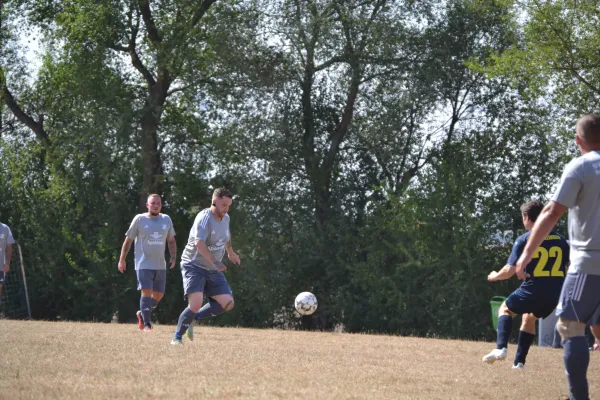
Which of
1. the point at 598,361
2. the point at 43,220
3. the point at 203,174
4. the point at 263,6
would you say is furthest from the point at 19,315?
the point at 598,361

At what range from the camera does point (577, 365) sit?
18.7 feet

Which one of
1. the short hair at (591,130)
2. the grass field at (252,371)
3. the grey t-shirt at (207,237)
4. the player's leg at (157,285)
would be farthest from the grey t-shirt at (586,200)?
the player's leg at (157,285)

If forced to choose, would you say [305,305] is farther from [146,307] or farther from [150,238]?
[150,238]

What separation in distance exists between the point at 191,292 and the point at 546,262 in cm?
420

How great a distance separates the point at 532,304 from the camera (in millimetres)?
9172

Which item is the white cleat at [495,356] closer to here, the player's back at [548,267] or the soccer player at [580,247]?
the player's back at [548,267]

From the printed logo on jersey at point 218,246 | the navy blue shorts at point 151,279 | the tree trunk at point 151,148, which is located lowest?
the navy blue shorts at point 151,279

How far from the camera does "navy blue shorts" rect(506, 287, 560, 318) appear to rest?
9148mm

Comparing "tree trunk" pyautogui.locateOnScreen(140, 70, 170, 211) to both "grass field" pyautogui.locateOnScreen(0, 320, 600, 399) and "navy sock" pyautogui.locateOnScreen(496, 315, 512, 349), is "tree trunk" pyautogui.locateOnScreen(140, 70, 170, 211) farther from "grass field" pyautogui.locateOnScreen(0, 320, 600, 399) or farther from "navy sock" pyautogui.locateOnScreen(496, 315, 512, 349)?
"navy sock" pyautogui.locateOnScreen(496, 315, 512, 349)

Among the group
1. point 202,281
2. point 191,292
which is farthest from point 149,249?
point 191,292

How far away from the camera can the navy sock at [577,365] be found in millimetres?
5691

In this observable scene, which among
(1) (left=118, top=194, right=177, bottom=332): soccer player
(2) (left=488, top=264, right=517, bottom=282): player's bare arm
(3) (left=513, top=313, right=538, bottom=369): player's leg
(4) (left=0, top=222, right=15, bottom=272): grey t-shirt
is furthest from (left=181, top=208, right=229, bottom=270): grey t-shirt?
(4) (left=0, top=222, right=15, bottom=272): grey t-shirt

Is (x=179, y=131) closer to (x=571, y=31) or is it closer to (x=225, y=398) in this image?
(x=571, y=31)

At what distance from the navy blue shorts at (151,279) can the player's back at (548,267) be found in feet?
22.2
